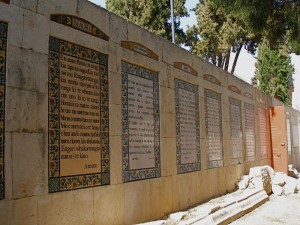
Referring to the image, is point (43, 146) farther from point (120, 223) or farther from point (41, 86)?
point (120, 223)

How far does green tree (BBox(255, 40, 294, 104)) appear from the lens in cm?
2028

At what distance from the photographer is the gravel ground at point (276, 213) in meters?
6.64

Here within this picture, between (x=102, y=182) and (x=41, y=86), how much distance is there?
142 centimetres

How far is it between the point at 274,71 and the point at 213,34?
3.68 metres

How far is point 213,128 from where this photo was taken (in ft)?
27.7

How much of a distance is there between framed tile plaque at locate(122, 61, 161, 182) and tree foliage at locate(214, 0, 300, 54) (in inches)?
79.2

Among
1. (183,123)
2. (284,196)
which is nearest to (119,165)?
(183,123)

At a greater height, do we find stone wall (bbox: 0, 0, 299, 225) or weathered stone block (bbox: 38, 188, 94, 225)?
stone wall (bbox: 0, 0, 299, 225)

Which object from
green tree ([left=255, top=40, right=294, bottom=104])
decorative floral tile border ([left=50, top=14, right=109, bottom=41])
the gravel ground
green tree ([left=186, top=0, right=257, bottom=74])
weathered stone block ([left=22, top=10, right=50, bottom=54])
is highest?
green tree ([left=186, top=0, right=257, bottom=74])

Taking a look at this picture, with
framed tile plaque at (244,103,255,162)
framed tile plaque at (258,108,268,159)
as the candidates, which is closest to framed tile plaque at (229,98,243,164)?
framed tile plaque at (244,103,255,162)

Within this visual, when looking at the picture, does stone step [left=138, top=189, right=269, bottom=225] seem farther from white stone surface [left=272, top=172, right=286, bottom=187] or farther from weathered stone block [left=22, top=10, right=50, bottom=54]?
weathered stone block [left=22, top=10, right=50, bottom=54]

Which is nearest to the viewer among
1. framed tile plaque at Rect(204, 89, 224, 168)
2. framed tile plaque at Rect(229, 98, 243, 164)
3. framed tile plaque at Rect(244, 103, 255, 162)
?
framed tile plaque at Rect(204, 89, 224, 168)

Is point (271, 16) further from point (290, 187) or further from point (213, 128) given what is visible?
point (290, 187)

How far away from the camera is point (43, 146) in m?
3.87
